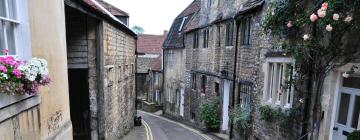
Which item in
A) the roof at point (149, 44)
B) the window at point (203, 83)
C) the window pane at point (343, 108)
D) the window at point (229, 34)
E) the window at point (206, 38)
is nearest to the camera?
the window pane at point (343, 108)

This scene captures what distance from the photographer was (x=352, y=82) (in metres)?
5.18

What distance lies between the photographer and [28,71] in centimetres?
272

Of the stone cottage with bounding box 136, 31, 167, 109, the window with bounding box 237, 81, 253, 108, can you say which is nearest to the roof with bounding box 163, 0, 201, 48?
the stone cottage with bounding box 136, 31, 167, 109

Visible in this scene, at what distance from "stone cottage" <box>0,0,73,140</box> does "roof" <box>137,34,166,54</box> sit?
26698 mm

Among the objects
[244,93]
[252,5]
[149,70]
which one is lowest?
[149,70]

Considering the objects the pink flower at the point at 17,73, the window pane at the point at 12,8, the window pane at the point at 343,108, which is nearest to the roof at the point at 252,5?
the window pane at the point at 343,108

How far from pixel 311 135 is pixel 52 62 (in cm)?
595

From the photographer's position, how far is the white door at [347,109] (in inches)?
202

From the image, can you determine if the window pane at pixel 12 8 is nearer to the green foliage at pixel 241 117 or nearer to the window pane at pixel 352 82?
the window pane at pixel 352 82

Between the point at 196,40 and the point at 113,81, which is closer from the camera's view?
the point at 113,81

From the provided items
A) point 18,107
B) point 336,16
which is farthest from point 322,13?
point 18,107

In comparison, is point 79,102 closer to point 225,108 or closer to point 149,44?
point 225,108

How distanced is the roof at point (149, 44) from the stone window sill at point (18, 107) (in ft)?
91.5

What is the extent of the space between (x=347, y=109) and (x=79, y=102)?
28.7ft
